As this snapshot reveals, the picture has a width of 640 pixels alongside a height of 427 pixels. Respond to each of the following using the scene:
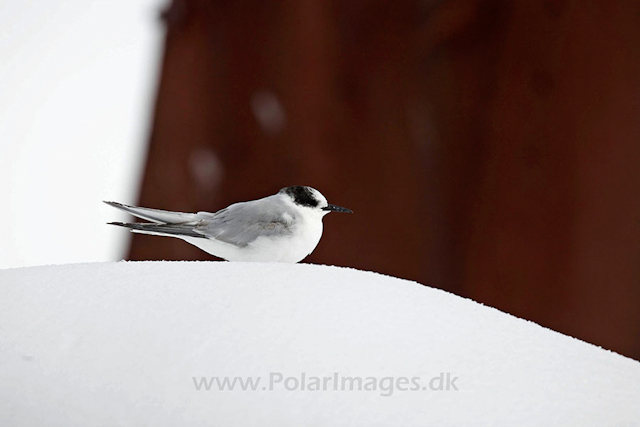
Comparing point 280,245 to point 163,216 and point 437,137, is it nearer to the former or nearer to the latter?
point 163,216

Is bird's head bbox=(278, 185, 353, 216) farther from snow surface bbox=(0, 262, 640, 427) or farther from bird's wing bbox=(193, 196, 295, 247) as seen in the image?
snow surface bbox=(0, 262, 640, 427)

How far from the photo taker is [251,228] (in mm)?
578

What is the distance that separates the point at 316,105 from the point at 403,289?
2.02 feet

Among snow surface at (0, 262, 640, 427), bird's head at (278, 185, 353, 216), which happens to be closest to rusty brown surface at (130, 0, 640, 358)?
bird's head at (278, 185, 353, 216)

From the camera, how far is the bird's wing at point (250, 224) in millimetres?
577

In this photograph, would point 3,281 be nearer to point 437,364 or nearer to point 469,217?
point 437,364

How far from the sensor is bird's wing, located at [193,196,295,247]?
0.58m

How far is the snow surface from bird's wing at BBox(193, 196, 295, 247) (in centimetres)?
18

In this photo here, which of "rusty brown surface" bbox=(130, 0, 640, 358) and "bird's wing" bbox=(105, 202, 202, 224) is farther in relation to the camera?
"rusty brown surface" bbox=(130, 0, 640, 358)

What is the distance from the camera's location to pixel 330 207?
0.62 metres

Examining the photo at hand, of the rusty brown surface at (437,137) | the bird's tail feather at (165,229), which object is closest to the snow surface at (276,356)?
the bird's tail feather at (165,229)

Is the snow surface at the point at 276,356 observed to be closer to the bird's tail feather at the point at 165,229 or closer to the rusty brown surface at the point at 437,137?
the bird's tail feather at the point at 165,229

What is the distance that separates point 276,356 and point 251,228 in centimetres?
29

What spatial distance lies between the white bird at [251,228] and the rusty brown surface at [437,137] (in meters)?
0.35
